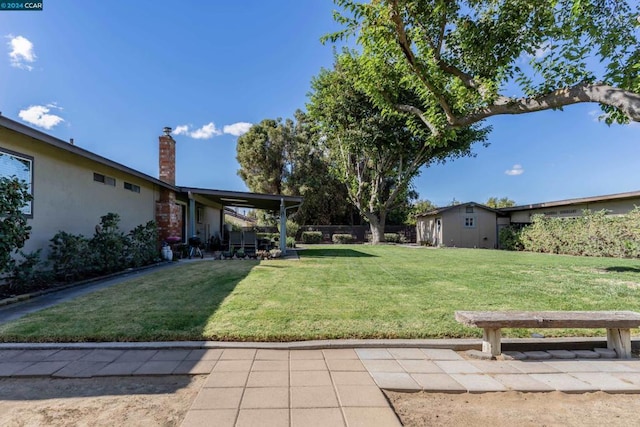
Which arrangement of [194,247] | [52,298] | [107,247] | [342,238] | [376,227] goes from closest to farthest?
[52,298] < [107,247] < [194,247] < [376,227] < [342,238]

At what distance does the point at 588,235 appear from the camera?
50.3ft

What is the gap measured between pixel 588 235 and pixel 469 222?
8.17m

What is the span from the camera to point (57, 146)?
6586mm

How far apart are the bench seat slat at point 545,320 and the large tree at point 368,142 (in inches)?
656

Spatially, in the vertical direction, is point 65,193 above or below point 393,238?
above

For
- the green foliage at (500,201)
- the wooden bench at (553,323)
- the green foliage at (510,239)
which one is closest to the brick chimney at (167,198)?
the wooden bench at (553,323)

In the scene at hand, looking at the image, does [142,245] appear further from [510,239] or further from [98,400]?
[510,239]

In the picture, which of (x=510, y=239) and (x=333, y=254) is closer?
(x=333, y=254)

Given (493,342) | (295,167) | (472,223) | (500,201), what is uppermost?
(295,167)

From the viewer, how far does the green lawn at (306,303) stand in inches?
156

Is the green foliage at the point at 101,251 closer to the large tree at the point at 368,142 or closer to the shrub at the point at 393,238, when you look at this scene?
the large tree at the point at 368,142

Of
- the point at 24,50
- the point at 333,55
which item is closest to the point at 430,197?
the point at 333,55

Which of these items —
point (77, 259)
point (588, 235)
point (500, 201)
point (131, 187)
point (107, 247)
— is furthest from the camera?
point (500, 201)

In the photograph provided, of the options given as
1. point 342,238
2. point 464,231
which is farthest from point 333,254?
point 464,231
